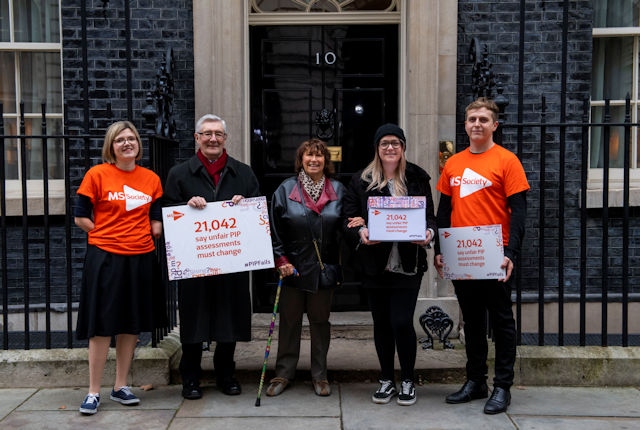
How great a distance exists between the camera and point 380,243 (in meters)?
4.68

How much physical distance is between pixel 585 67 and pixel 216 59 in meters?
3.23

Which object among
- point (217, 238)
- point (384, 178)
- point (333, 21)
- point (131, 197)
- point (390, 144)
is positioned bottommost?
point (217, 238)

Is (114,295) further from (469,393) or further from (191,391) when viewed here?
(469,393)

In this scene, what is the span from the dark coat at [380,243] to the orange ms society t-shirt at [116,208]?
4.35 ft

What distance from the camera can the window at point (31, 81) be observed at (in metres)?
6.73

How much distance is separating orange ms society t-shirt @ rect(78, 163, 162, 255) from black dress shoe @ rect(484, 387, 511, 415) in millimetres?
2398

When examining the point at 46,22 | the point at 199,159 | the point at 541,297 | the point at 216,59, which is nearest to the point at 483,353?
the point at 541,297

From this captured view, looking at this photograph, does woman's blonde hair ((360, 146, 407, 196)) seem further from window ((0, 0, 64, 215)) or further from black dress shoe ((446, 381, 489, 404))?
window ((0, 0, 64, 215))

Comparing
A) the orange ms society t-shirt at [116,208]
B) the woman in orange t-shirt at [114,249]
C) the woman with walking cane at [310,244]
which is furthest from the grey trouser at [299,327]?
the orange ms society t-shirt at [116,208]

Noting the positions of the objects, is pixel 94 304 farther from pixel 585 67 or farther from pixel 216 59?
pixel 585 67

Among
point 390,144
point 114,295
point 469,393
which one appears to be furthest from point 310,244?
point 469,393

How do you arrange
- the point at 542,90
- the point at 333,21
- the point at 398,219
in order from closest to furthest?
1. the point at 398,219
2. the point at 542,90
3. the point at 333,21

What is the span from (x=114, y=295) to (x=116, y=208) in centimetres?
55

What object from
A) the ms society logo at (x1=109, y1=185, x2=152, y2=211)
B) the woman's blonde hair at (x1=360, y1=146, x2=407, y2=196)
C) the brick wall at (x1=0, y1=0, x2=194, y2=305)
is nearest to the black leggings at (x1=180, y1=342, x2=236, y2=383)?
the ms society logo at (x1=109, y1=185, x2=152, y2=211)
